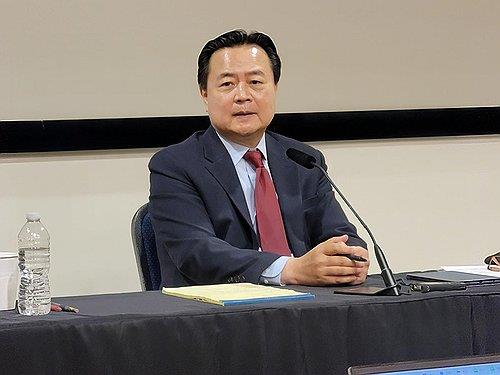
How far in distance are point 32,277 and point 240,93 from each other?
3.55 ft

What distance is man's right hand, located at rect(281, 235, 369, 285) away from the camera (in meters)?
2.23

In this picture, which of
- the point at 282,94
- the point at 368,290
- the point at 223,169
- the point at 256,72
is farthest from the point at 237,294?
the point at 282,94

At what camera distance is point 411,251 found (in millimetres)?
3992

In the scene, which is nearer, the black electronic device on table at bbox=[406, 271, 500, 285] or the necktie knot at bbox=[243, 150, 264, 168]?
the black electronic device on table at bbox=[406, 271, 500, 285]

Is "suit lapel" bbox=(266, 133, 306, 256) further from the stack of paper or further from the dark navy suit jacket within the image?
the stack of paper

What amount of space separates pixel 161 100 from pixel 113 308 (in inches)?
70.1

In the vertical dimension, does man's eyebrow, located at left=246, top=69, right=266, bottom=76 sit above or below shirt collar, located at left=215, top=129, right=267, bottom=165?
above

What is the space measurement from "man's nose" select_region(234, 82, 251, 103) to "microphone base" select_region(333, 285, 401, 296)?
72 centimetres

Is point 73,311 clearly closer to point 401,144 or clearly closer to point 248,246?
point 248,246

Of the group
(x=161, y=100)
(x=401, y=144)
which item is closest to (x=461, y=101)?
(x=401, y=144)

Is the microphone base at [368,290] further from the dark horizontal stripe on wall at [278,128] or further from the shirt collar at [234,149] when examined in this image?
the dark horizontal stripe on wall at [278,128]

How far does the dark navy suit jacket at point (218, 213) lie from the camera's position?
2.38 metres

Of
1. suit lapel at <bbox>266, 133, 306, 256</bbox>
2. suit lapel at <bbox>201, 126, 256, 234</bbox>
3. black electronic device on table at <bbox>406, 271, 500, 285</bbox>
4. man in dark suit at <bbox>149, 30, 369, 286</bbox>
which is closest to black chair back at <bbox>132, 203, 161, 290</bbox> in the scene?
man in dark suit at <bbox>149, 30, 369, 286</bbox>

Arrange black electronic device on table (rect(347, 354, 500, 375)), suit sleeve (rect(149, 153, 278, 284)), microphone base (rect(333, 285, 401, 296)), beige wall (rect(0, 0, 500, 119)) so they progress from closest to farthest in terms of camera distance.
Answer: black electronic device on table (rect(347, 354, 500, 375)), microphone base (rect(333, 285, 401, 296)), suit sleeve (rect(149, 153, 278, 284)), beige wall (rect(0, 0, 500, 119))
